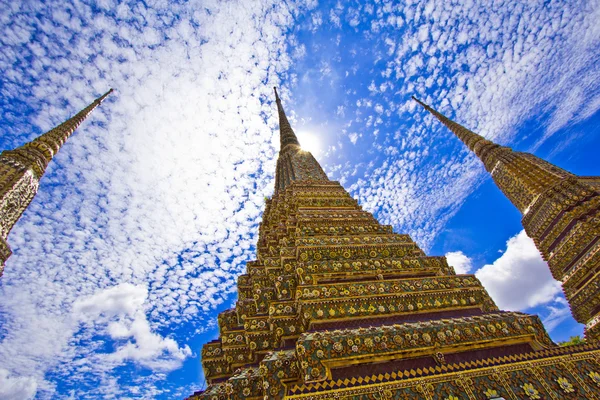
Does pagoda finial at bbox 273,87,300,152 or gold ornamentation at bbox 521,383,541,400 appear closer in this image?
gold ornamentation at bbox 521,383,541,400

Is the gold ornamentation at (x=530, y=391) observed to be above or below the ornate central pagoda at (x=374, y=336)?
below

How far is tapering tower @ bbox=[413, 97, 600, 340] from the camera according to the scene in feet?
34.8

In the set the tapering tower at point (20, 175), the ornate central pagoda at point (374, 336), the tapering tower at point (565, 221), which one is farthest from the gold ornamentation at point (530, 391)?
the tapering tower at point (20, 175)

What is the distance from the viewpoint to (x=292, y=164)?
1948cm

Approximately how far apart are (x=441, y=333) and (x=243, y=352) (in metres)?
4.23

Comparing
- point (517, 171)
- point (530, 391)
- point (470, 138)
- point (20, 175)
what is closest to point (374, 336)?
point (530, 391)

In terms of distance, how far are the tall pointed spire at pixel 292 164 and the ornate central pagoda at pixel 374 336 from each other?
7.31 meters

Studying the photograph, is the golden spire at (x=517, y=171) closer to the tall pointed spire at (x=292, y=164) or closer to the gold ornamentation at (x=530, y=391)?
the tall pointed spire at (x=292, y=164)

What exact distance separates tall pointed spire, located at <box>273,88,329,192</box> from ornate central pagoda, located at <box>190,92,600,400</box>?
24.0 ft

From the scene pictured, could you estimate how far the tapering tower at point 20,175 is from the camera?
10.4 m

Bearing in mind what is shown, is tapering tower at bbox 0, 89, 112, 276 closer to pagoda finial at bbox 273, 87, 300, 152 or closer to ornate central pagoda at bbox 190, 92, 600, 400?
ornate central pagoda at bbox 190, 92, 600, 400

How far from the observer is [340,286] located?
22.2ft

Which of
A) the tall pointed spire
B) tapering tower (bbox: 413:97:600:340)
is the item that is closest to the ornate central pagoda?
tapering tower (bbox: 413:97:600:340)

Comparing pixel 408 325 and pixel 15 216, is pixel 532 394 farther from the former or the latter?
pixel 15 216
